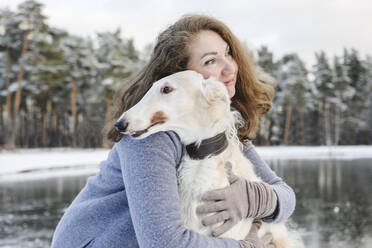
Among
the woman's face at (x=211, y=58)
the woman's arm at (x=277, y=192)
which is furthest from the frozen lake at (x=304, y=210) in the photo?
the woman's face at (x=211, y=58)

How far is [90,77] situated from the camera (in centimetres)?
3691

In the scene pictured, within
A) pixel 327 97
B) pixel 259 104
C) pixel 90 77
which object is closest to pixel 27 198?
pixel 259 104

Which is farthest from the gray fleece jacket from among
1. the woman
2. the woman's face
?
the woman's face

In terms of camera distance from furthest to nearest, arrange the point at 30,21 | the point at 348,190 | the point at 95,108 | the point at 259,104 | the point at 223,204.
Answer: the point at 95,108 < the point at 30,21 < the point at 348,190 < the point at 259,104 < the point at 223,204

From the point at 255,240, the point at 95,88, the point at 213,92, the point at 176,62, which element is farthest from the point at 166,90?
the point at 95,88

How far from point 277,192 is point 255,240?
0.41 m

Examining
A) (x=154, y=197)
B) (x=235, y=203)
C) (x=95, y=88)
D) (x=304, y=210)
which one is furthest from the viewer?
(x=95, y=88)

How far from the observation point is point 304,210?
8.72m

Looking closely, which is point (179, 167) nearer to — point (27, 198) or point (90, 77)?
point (27, 198)

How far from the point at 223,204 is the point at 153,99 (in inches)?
24.7

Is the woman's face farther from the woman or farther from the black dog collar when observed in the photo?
the black dog collar

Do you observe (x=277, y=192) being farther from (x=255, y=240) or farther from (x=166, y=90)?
(x=166, y=90)

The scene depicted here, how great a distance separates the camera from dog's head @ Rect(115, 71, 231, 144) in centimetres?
185

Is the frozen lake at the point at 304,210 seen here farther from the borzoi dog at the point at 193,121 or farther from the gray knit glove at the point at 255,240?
the borzoi dog at the point at 193,121
